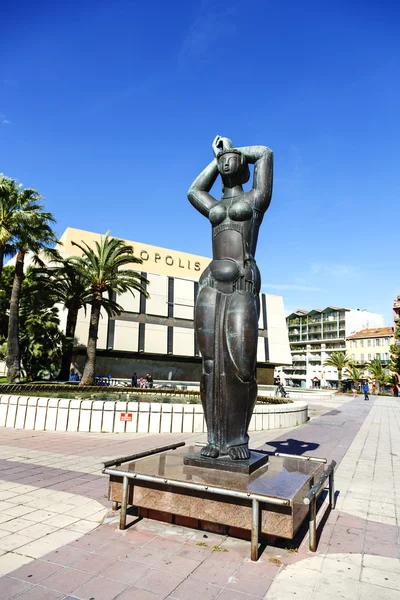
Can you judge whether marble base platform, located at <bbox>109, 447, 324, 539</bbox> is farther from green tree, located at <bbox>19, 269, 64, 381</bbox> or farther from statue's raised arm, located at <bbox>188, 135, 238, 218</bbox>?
green tree, located at <bbox>19, 269, 64, 381</bbox>

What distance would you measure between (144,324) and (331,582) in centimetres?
3611

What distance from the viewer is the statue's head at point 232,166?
18.5 feet

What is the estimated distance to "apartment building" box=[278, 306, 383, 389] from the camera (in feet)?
280

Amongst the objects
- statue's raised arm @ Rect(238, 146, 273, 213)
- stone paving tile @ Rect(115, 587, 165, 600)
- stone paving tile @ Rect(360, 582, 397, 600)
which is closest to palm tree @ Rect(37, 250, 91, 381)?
statue's raised arm @ Rect(238, 146, 273, 213)

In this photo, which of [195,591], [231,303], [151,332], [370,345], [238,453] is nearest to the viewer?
[195,591]

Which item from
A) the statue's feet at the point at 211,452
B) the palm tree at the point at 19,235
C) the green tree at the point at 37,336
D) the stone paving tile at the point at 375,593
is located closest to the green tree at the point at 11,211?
the palm tree at the point at 19,235

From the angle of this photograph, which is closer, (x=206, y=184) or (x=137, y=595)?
(x=137, y=595)

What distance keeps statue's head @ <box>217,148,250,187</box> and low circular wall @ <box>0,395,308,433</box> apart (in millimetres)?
6972

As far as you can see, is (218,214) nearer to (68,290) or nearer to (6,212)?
(6,212)

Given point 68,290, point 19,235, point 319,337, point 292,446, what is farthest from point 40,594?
point 319,337

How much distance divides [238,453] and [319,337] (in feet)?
296

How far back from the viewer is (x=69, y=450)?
7887 mm

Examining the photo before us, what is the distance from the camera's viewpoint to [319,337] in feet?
298

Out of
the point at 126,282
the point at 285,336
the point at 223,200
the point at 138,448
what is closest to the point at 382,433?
the point at 138,448
